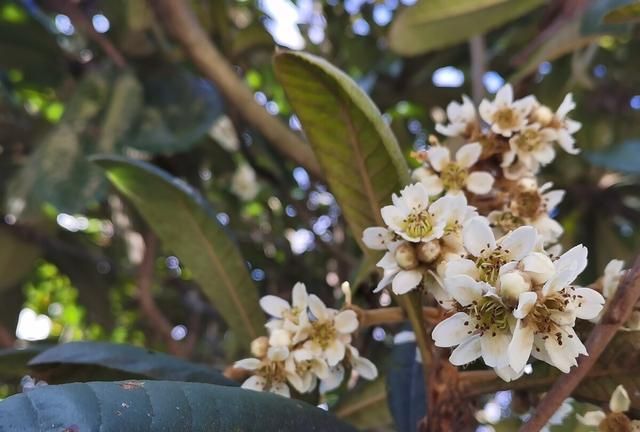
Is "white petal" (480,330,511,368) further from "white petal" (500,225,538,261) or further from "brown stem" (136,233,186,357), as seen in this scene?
"brown stem" (136,233,186,357)

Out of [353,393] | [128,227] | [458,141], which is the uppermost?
[458,141]

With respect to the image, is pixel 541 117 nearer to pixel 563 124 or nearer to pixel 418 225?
pixel 563 124

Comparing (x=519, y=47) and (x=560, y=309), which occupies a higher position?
(x=560, y=309)

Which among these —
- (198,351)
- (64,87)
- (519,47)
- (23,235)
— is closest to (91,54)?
(64,87)

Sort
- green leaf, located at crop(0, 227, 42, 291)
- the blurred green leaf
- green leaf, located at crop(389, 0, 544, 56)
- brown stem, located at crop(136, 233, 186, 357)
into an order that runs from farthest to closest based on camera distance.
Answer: green leaf, located at crop(0, 227, 42, 291) → brown stem, located at crop(136, 233, 186, 357) → the blurred green leaf → green leaf, located at crop(389, 0, 544, 56)

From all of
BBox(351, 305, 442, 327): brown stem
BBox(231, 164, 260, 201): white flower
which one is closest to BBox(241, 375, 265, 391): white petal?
BBox(351, 305, 442, 327): brown stem

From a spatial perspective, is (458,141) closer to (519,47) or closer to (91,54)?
(519,47)

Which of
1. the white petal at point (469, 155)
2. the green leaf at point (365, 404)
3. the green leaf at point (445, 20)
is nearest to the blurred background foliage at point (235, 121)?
the green leaf at point (445, 20)
